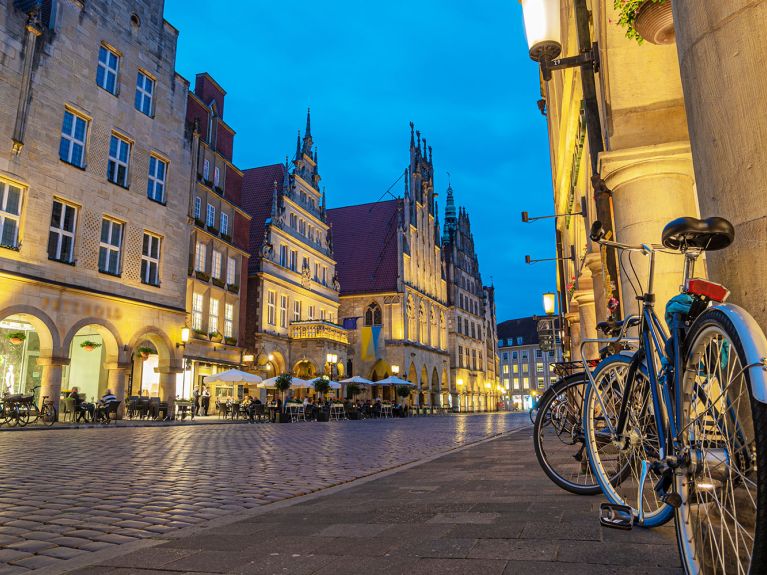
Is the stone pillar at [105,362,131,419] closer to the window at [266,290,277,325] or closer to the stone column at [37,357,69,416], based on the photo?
the stone column at [37,357,69,416]

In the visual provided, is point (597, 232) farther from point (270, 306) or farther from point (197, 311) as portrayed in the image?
point (270, 306)

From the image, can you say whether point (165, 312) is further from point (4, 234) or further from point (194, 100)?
point (194, 100)

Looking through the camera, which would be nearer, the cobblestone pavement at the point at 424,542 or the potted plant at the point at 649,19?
the cobblestone pavement at the point at 424,542

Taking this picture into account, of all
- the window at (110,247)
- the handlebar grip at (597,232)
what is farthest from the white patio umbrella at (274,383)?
the handlebar grip at (597,232)

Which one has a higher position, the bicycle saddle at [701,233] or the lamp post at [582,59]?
the lamp post at [582,59]

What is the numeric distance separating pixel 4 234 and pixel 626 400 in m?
21.1

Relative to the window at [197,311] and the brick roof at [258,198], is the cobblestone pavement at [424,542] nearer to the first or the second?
the window at [197,311]

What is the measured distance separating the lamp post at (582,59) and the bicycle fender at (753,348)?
13.7 feet

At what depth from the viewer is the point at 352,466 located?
834 cm

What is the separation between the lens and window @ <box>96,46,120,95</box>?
23.5 metres

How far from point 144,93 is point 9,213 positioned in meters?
8.86

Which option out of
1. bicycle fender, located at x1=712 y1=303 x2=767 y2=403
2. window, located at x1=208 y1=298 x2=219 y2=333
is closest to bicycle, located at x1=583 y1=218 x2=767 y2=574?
bicycle fender, located at x1=712 y1=303 x2=767 y2=403

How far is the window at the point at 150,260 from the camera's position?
25.1 m

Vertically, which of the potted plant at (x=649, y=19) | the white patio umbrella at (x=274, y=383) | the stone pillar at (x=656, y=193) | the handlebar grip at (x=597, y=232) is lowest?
the handlebar grip at (x=597, y=232)
